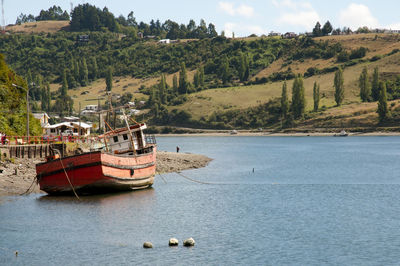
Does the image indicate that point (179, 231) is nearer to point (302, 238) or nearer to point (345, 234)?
point (302, 238)

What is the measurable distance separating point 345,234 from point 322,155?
7860 cm

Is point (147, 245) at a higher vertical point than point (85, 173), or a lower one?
lower

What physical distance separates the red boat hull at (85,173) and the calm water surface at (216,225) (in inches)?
45.3

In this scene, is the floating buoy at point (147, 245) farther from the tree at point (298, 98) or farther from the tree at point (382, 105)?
the tree at point (298, 98)

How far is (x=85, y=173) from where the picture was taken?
168 ft

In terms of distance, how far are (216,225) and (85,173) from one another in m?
14.4

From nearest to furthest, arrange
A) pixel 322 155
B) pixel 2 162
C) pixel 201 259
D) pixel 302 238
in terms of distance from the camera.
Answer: pixel 201 259 → pixel 302 238 → pixel 2 162 → pixel 322 155

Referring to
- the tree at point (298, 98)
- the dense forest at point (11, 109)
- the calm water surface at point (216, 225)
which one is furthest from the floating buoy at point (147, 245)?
the tree at point (298, 98)

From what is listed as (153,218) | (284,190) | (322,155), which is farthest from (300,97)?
(153,218)

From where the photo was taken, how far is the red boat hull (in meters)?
50.8

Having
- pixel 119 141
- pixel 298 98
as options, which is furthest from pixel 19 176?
pixel 298 98

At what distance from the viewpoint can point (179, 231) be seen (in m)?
40.9

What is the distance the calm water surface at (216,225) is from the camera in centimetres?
3447

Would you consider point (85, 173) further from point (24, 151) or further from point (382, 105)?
point (382, 105)
